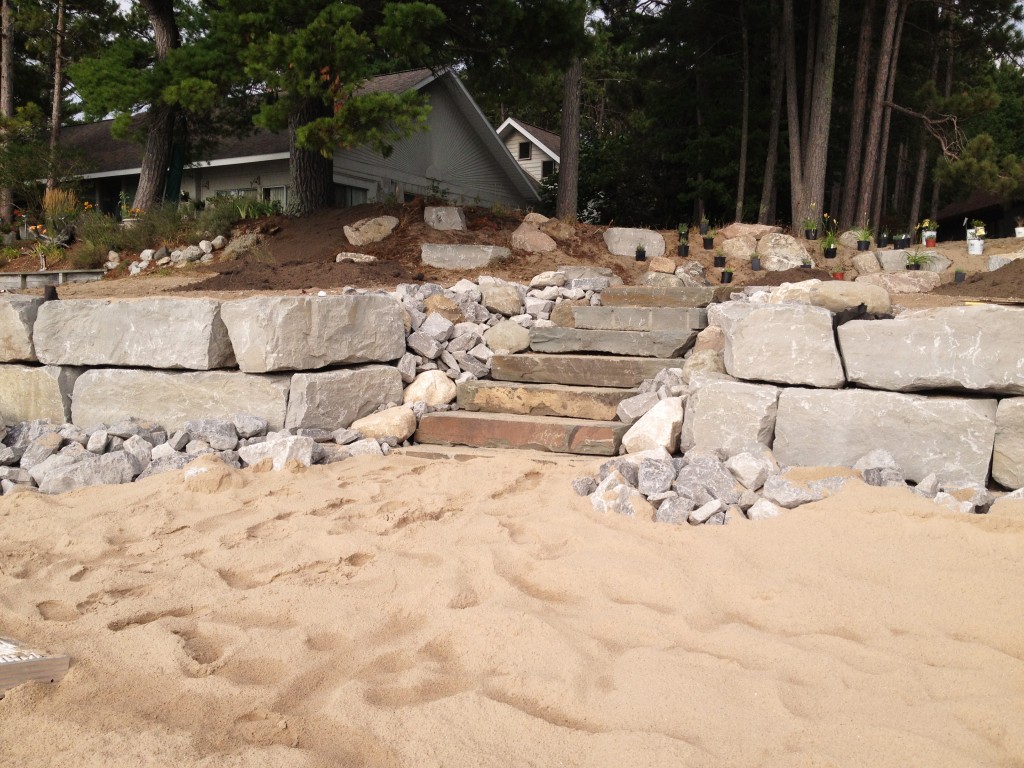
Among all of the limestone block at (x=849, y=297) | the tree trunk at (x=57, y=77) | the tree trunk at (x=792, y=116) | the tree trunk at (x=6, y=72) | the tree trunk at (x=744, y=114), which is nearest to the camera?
the limestone block at (x=849, y=297)

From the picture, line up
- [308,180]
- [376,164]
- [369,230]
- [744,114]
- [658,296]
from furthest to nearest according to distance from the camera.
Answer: [376,164]
[744,114]
[308,180]
[369,230]
[658,296]

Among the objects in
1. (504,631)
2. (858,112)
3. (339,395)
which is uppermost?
(858,112)

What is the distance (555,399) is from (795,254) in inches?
225

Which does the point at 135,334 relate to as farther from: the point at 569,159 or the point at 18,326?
the point at 569,159

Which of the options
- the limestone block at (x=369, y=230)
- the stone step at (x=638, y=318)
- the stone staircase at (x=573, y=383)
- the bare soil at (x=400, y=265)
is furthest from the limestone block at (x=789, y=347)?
the limestone block at (x=369, y=230)

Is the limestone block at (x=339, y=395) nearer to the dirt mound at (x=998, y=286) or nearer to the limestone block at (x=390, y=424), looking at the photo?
the limestone block at (x=390, y=424)

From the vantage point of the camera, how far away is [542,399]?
186 inches

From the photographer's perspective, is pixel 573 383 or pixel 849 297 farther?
pixel 573 383

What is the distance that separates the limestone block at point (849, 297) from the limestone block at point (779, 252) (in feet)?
15.9

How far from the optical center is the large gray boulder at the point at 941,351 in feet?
11.0

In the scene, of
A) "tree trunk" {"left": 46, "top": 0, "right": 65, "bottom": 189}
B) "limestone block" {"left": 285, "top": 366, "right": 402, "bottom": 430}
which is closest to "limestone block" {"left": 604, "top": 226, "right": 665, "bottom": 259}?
"limestone block" {"left": 285, "top": 366, "right": 402, "bottom": 430}

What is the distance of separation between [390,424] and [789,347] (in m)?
2.32

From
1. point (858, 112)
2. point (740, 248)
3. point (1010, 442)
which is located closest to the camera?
point (1010, 442)

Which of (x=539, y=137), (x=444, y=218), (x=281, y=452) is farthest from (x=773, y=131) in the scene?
(x=281, y=452)
